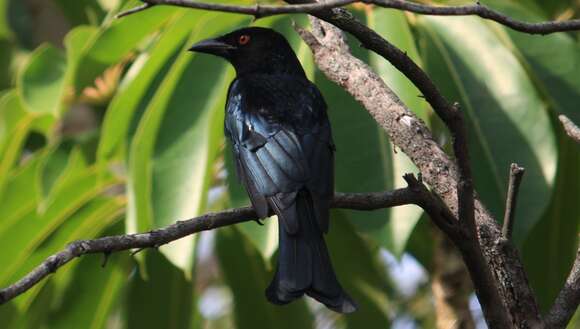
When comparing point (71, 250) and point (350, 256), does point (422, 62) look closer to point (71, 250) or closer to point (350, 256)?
point (350, 256)

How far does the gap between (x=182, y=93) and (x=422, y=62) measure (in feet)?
3.08

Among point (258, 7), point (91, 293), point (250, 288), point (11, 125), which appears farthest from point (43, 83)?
point (258, 7)

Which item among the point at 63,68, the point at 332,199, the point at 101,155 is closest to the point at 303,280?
the point at 332,199

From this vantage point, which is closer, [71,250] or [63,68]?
[71,250]

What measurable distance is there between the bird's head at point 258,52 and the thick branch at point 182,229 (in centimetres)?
154

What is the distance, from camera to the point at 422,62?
450cm

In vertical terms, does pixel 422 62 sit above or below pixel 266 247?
above

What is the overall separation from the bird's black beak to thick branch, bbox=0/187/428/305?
4.14 ft

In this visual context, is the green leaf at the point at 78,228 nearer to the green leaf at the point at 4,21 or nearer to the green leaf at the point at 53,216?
the green leaf at the point at 53,216

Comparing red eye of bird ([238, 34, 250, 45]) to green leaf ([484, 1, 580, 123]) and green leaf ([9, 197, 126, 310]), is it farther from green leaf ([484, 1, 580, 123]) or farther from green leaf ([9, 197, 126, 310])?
green leaf ([484, 1, 580, 123])

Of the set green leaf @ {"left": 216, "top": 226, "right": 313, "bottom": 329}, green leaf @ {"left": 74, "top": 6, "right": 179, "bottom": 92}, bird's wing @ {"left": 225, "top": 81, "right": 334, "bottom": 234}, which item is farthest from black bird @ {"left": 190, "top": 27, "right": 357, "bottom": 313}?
green leaf @ {"left": 216, "top": 226, "right": 313, "bottom": 329}

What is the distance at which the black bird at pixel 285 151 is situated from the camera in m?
3.31

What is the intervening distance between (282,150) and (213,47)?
2.83ft

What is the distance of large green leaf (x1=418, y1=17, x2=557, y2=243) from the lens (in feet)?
14.0
